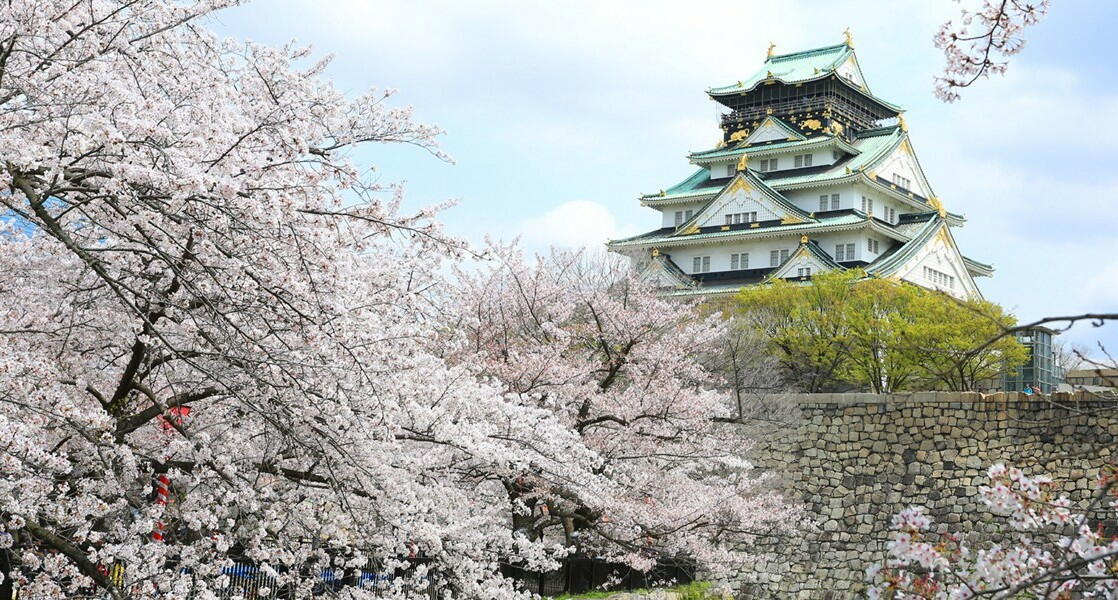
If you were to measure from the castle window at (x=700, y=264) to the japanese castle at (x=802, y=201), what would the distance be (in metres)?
0.04

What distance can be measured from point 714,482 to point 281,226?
12.2 m

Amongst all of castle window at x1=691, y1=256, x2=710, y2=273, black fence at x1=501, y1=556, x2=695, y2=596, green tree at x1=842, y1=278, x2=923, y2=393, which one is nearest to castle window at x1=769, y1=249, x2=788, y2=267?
castle window at x1=691, y1=256, x2=710, y2=273

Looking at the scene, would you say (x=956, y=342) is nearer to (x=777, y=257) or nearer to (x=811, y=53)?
(x=777, y=257)

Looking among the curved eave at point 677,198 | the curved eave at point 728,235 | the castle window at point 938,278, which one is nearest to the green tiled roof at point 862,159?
the curved eave at point 677,198

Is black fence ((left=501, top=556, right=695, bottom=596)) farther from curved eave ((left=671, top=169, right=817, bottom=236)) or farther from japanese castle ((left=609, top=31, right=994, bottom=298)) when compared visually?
curved eave ((left=671, top=169, right=817, bottom=236))

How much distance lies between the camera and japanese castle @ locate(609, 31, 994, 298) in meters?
33.7

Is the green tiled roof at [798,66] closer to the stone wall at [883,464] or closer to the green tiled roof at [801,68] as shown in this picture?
the green tiled roof at [801,68]

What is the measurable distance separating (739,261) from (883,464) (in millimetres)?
16369

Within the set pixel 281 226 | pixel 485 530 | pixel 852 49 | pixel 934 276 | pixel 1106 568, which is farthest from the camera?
pixel 852 49

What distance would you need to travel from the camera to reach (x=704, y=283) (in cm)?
3475

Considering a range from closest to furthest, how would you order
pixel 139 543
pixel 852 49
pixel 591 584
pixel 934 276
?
pixel 139 543, pixel 591 584, pixel 934 276, pixel 852 49

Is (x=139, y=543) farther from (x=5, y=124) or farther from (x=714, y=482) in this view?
(x=714, y=482)

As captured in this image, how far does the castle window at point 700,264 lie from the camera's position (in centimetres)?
3616

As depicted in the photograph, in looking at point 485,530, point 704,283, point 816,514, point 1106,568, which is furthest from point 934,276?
point 1106,568
